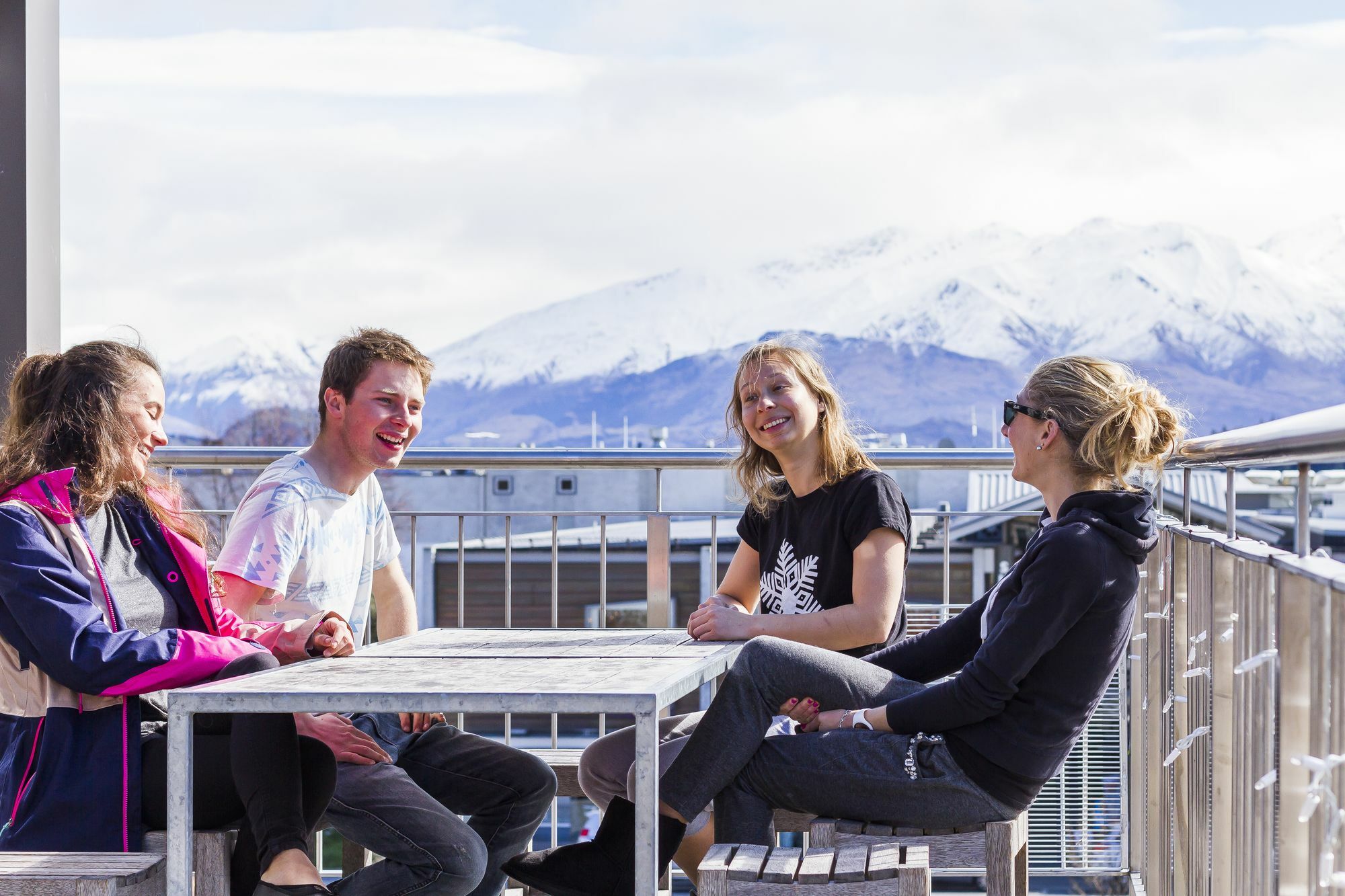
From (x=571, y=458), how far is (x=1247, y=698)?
2362 mm

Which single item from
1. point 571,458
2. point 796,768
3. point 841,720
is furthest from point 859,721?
point 571,458

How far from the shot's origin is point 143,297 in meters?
64.8

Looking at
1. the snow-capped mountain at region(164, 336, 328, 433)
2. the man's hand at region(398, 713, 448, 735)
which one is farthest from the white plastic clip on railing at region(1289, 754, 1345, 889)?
the snow-capped mountain at region(164, 336, 328, 433)

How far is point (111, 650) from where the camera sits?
7.18 feet

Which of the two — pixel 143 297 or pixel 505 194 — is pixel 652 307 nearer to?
pixel 505 194

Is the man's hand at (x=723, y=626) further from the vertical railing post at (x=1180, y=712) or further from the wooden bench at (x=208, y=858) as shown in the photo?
the wooden bench at (x=208, y=858)

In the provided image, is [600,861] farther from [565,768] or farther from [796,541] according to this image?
[796,541]

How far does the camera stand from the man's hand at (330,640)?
8.32 ft

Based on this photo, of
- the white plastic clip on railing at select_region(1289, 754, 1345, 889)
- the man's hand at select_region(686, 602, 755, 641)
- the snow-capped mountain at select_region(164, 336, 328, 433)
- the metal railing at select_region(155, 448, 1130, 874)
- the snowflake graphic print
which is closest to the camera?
the white plastic clip on railing at select_region(1289, 754, 1345, 889)

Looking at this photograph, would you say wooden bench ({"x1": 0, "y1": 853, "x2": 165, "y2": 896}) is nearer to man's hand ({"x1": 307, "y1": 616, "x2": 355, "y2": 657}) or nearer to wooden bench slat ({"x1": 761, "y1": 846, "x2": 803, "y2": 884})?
man's hand ({"x1": 307, "y1": 616, "x2": 355, "y2": 657})

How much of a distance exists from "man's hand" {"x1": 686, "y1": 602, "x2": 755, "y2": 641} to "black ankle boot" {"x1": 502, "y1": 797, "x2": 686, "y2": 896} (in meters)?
0.53

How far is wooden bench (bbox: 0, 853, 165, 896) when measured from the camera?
193 cm

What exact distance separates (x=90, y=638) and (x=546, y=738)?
34.1 metres

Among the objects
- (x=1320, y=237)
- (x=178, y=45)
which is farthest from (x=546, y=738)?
(x=1320, y=237)
